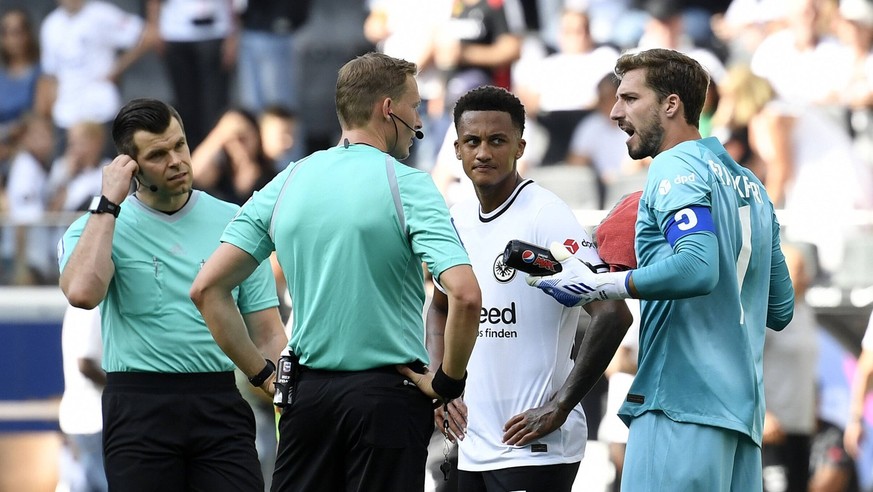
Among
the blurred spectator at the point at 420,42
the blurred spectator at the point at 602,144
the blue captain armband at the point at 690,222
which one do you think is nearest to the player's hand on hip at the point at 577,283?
the blue captain armband at the point at 690,222

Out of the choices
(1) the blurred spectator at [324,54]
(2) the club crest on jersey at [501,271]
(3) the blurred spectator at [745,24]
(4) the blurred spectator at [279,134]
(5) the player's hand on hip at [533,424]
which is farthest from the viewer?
(1) the blurred spectator at [324,54]

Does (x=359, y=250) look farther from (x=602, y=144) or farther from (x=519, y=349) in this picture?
(x=602, y=144)

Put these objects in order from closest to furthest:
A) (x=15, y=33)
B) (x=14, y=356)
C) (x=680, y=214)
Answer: (x=680, y=214) < (x=14, y=356) < (x=15, y=33)

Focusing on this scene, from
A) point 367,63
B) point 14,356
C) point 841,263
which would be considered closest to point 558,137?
point 841,263

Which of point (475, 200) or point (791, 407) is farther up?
point (475, 200)

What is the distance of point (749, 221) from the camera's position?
425 cm

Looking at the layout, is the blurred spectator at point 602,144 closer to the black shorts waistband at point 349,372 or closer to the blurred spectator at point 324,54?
the blurred spectator at point 324,54

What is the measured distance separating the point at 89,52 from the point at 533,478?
7383 millimetres

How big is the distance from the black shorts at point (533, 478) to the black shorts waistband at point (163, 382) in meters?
Answer: 1.20

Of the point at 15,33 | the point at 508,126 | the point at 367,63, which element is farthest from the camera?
the point at 15,33

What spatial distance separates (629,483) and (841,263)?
5231 millimetres

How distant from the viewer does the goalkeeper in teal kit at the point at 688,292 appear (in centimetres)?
405

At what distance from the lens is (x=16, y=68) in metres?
11.0

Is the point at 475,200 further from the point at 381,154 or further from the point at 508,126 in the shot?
the point at 381,154
